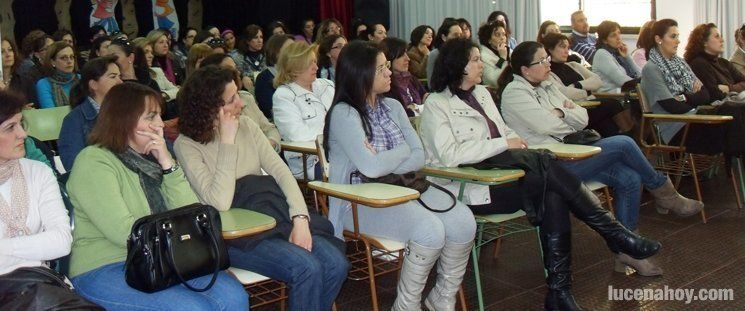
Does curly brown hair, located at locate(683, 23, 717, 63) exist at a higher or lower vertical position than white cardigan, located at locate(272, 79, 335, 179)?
higher

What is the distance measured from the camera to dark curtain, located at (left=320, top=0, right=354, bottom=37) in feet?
34.4

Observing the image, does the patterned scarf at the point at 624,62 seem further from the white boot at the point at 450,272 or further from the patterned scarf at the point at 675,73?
the white boot at the point at 450,272

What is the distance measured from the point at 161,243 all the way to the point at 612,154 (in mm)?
2243

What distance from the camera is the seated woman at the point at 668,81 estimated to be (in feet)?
15.4

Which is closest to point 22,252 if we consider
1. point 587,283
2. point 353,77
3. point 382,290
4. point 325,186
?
point 325,186

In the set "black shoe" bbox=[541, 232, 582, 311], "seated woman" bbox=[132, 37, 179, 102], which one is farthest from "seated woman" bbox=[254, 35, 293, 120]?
"black shoe" bbox=[541, 232, 582, 311]

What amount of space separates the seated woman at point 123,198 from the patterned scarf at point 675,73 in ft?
11.5

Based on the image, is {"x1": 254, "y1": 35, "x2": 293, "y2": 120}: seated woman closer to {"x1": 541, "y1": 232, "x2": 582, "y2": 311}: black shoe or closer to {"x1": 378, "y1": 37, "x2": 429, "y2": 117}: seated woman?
{"x1": 378, "y1": 37, "x2": 429, "y2": 117}: seated woman

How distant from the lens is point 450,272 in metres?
2.90

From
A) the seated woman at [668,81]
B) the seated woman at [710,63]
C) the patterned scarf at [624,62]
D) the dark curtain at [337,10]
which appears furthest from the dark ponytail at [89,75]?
the dark curtain at [337,10]

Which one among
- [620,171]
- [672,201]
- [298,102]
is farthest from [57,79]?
[672,201]

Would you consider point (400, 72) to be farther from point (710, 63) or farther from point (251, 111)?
point (710, 63)

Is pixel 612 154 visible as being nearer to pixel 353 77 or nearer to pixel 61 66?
pixel 353 77

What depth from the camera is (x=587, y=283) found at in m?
3.37
